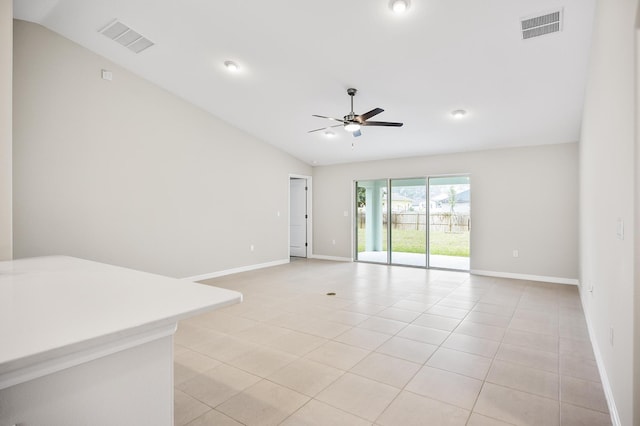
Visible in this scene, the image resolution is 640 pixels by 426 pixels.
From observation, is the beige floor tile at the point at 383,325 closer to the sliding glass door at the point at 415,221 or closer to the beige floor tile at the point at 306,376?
the beige floor tile at the point at 306,376

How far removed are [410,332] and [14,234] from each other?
182 inches

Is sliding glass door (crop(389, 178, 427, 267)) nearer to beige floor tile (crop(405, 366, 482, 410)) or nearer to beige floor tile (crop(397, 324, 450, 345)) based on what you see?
beige floor tile (crop(397, 324, 450, 345))

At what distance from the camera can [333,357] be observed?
2.87 m

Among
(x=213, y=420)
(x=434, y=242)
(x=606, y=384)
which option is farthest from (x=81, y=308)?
(x=434, y=242)

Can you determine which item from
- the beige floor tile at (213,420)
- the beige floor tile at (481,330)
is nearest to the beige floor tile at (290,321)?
the beige floor tile at (213,420)

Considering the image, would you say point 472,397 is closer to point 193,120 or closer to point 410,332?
point 410,332

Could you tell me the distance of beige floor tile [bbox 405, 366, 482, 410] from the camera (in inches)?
87.7

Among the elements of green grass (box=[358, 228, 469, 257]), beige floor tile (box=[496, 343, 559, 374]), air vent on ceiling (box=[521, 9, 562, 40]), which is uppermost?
air vent on ceiling (box=[521, 9, 562, 40])

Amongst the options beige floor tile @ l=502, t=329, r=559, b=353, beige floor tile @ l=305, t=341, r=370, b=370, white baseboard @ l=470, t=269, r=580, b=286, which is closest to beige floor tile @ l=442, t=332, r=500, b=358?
beige floor tile @ l=502, t=329, r=559, b=353

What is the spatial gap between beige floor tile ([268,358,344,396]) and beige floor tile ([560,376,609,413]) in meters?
1.58

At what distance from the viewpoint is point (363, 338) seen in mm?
3291

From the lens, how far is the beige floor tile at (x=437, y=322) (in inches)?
142

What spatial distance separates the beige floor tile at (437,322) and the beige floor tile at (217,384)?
204 centimetres

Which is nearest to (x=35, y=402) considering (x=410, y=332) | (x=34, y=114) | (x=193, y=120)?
(x=410, y=332)
